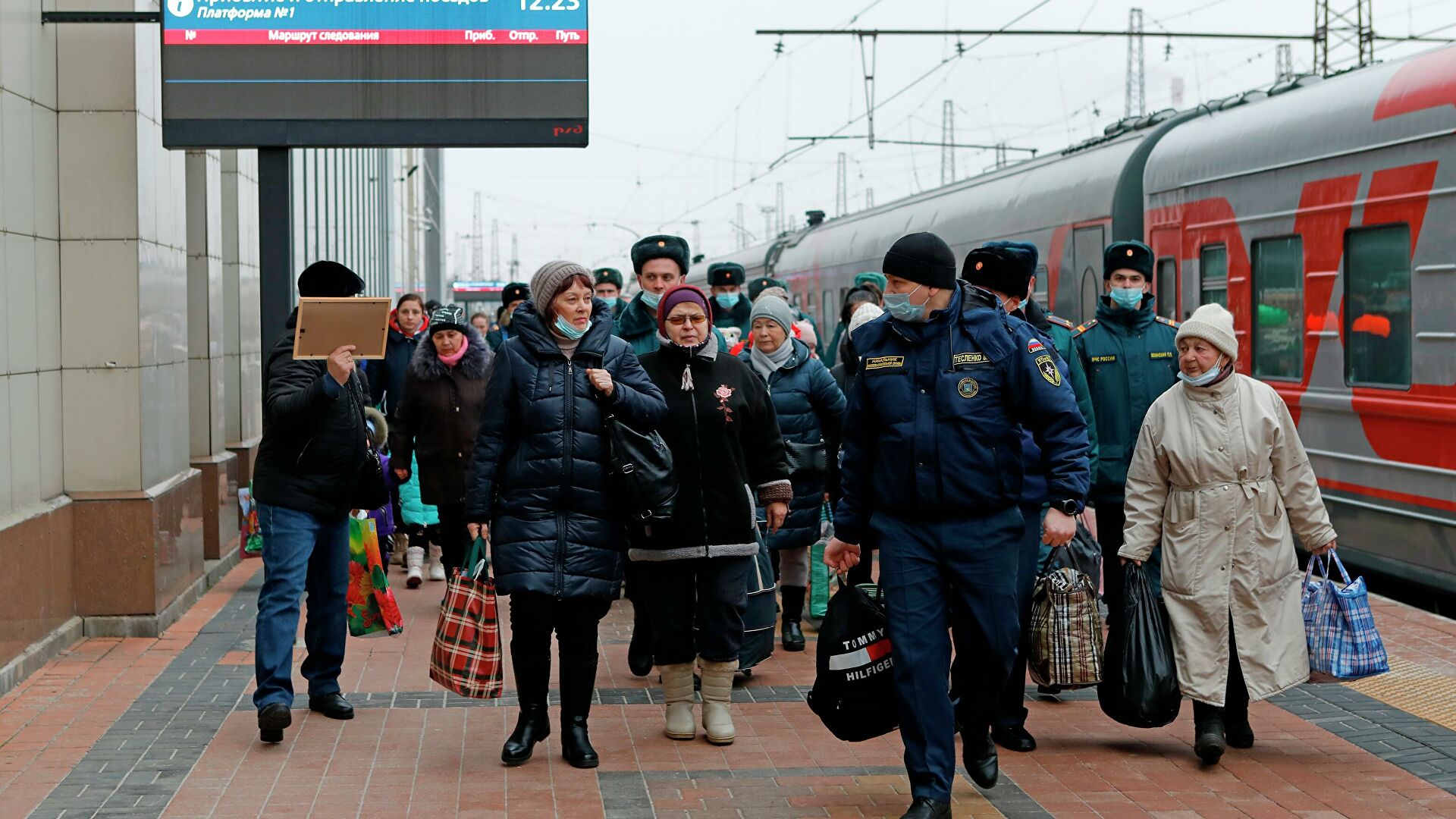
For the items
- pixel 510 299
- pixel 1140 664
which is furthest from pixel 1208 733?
pixel 510 299

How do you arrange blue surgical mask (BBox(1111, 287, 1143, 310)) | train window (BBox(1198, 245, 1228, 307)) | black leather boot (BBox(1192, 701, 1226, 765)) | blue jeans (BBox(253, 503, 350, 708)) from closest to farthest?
black leather boot (BBox(1192, 701, 1226, 765)) → blue jeans (BBox(253, 503, 350, 708)) → blue surgical mask (BBox(1111, 287, 1143, 310)) → train window (BBox(1198, 245, 1228, 307))

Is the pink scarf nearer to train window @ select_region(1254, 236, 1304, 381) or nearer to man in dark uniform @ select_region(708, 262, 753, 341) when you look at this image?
man in dark uniform @ select_region(708, 262, 753, 341)

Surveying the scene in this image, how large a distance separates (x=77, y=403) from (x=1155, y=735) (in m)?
5.41

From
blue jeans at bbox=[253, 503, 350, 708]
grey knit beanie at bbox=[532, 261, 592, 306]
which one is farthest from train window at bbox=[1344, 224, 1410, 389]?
blue jeans at bbox=[253, 503, 350, 708]

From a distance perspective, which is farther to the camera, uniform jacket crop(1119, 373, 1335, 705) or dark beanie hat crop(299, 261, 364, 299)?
dark beanie hat crop(299, 261, 364, 299)

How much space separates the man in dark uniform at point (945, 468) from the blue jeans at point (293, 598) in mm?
2367

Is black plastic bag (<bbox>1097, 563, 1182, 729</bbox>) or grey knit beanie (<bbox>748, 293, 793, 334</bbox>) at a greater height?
grey knit beanie (<bbox>748, 293, 793, 334</bbox>)

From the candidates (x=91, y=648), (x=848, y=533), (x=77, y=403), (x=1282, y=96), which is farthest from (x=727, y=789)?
(x=1282, y=96)

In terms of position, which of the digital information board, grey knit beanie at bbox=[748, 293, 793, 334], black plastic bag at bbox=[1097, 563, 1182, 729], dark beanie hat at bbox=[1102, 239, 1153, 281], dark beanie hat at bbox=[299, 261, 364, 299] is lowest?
black plastic bag at bbox=[1097, 563, 1182, 729]

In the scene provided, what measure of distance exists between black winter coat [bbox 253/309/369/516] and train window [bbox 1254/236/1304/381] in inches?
239

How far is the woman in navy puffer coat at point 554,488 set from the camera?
238 inches

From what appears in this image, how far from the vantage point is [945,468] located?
532 centimetres

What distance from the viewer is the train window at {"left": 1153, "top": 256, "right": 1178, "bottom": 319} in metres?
12.0

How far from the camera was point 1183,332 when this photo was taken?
6.07m
